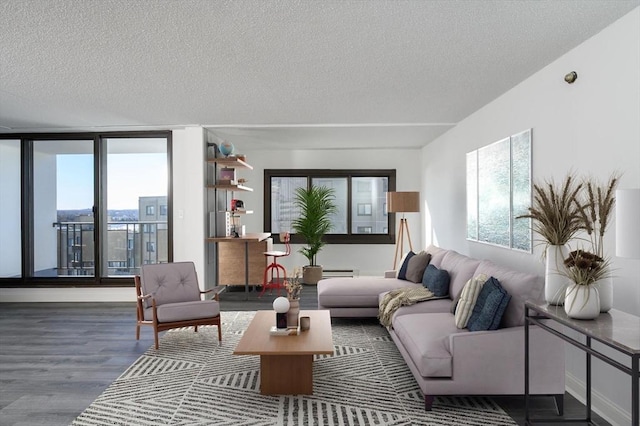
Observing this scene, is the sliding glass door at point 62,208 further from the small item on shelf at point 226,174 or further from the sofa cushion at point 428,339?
the sofa cushion at point 428,339

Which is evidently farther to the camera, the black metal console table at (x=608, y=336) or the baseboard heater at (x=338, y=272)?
the baseboard heater at (x=338, y=272)

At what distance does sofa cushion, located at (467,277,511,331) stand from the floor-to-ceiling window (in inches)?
190

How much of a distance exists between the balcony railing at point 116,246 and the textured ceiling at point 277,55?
260 centimetres

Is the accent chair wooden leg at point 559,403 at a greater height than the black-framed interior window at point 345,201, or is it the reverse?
the black-framed interior window at point 345,201

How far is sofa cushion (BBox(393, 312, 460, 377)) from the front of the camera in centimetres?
303

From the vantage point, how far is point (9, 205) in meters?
7.23

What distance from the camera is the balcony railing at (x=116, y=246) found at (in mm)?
7844

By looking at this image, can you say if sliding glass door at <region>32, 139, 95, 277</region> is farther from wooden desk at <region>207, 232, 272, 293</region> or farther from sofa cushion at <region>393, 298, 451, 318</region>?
sofa cushion at <region>393, 298, 451, 318</region>

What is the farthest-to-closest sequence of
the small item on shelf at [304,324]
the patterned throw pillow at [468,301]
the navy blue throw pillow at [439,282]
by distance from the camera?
1. the navy blue throw pillow at [439,282]
2. the small item on shelf at [304,324]
3. the patterned throw pillow at [468,301]

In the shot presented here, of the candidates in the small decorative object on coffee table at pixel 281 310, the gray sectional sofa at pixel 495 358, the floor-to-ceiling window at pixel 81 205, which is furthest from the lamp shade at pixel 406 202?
the small decorative object on coffee table at pixel 281 310

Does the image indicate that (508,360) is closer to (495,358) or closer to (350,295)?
(495,358)

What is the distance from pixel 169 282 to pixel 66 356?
45.7 inches

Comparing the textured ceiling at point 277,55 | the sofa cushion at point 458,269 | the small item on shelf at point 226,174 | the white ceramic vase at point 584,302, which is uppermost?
the textured ceiling at point 277,55

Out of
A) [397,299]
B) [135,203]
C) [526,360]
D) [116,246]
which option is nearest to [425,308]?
[397,299]
